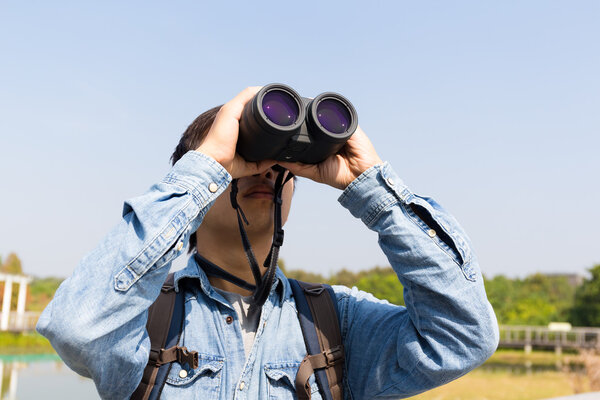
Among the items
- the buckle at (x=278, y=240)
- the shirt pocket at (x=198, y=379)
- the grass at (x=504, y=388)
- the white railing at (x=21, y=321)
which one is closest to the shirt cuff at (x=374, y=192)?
the buckle at (x=278, y=240)

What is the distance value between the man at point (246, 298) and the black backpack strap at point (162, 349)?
24 millimetres

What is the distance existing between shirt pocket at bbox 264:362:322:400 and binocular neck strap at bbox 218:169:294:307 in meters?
0.19

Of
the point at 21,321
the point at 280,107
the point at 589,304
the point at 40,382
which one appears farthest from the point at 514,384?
the point at 21,321

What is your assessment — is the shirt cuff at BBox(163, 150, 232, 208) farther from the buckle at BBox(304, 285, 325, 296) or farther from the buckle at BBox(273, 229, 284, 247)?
the buckle at BBox(304, 285, 325, 296)

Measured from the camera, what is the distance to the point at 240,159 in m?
1.43

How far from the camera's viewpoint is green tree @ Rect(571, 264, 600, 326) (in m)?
23.5

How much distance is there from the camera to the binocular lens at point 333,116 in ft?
4.74

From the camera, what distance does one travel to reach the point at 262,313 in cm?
144

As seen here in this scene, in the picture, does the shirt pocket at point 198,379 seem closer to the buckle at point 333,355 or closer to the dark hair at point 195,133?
the buckle at point 333,355

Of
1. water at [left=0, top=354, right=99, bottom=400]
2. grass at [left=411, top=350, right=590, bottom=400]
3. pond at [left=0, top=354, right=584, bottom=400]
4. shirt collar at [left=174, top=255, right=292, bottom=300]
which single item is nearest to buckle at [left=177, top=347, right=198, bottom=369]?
shirt collar at [left=174, top=255, right=292, bottom=300]

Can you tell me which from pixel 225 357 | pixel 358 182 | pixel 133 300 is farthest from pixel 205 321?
pixel 358 182

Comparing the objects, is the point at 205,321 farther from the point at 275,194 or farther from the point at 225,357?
the point at 275,194

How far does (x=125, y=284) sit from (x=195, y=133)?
79 centimetres

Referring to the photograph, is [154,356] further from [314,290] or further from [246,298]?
[314,290]
